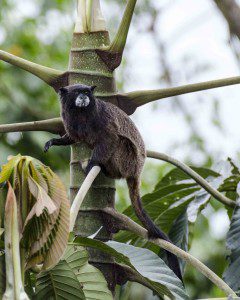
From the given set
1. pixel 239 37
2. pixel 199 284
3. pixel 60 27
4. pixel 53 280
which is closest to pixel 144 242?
pixel 53 280

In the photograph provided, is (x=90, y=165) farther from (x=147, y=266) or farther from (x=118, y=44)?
(x=147, y=266)

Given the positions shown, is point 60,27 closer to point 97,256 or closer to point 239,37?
point 97,256

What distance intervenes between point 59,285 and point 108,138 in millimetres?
828

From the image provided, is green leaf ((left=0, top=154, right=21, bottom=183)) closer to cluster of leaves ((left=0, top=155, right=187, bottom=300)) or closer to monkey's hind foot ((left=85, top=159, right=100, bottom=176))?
cluster of leaves ((left=0, top=155, right=187, bottom=300))

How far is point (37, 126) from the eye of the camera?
2105 mm

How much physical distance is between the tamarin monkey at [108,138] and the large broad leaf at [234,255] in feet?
0.65

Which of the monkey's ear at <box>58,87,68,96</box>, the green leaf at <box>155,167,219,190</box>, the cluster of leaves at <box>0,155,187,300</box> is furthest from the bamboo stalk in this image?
the green leaf at <box>155,167,219,190</box>

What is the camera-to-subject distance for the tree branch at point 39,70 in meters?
2.11

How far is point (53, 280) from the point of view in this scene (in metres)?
1.61

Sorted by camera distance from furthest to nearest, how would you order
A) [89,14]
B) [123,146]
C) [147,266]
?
[123,146], [89,14], [147,266]

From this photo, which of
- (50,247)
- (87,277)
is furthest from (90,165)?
(50,247)

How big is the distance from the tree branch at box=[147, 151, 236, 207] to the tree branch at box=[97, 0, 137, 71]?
1.01 ft

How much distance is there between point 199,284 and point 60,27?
350 cm

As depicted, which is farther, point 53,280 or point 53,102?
point 53,102
